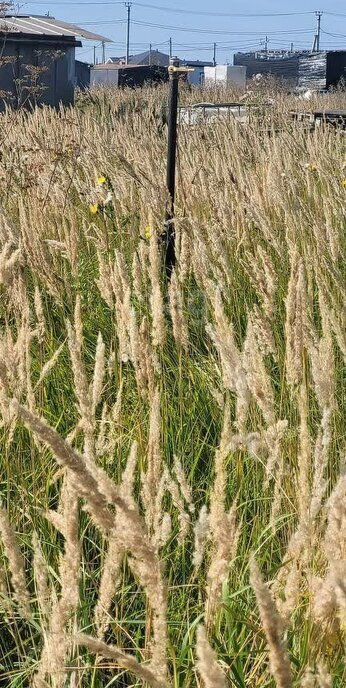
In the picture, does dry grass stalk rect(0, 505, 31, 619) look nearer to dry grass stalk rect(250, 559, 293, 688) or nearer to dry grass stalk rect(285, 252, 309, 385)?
dry grass stalk rect(250, 559, 293, 688)

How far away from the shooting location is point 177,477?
1.39 meters

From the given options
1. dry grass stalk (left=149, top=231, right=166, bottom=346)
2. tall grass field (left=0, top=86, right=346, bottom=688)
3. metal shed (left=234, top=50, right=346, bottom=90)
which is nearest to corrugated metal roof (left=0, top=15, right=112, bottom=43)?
metal shed (left=234, top=50, right=346, bottom=90)

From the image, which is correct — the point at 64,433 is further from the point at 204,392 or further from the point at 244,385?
the point at 244,385

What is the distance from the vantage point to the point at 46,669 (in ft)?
3.41

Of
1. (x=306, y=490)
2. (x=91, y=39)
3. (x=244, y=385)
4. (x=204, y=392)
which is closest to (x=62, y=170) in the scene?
(x=204, y=392)

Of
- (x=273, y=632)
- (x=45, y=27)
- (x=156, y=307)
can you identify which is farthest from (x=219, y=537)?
(x=45, y=27)

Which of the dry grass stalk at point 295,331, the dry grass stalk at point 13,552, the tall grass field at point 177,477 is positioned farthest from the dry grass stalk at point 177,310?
the dry grass stalk at point 13,552

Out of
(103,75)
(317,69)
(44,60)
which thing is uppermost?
(103,75)

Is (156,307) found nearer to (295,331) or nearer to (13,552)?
(295,331)

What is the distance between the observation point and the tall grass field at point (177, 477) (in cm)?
99

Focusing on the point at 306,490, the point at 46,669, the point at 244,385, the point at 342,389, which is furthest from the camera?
Answer: the point at 342,389

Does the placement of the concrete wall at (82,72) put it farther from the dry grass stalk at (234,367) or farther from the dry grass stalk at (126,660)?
the dry grass stalk at (126,660)

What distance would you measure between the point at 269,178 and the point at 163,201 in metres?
0.48

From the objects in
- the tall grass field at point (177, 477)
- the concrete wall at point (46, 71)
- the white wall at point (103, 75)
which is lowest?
the tall grass field at point (177, 477)
